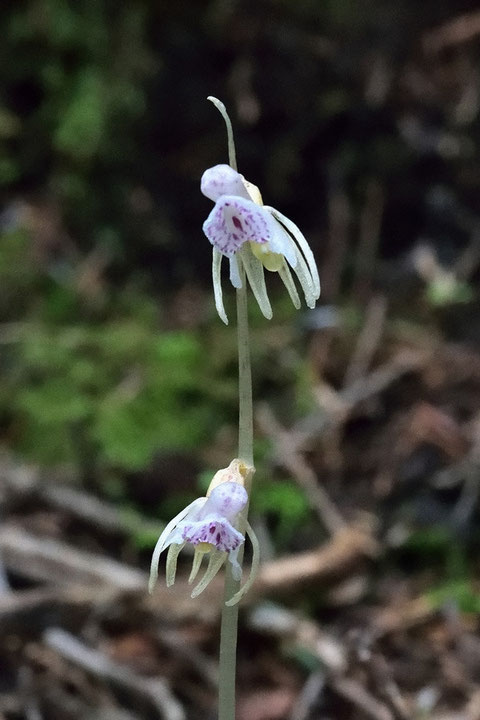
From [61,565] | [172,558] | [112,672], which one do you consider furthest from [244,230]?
[61,565]

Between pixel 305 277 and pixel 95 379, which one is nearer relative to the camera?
pixel 305 277

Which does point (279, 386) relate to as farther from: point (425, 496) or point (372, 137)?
point (372, 137)

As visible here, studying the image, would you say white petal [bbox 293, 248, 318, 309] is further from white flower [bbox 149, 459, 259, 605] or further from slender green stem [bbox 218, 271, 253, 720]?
white flower [bbox 149, 459, 259, 605]

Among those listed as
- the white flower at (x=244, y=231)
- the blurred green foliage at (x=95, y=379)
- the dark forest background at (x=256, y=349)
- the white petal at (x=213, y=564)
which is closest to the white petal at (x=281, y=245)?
the white flower at (x=244, y=231)

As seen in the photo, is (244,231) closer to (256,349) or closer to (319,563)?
(319,563)

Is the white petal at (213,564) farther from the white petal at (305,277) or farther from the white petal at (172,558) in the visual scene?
the white petal at (305,277)

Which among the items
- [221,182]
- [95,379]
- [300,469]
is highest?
[95,379]

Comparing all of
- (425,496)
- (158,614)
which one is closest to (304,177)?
(425,496)

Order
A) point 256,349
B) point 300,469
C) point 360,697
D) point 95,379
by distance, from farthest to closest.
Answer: point 256,349 → point 95,379 → point 300,469 → point 360,697
